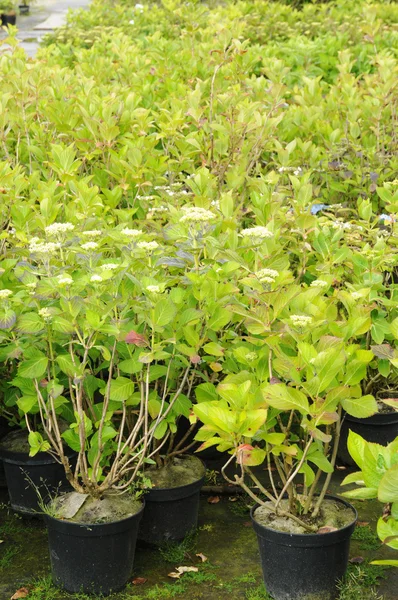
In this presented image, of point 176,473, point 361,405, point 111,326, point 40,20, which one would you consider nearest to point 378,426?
point 176,473

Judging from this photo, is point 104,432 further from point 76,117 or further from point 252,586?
point 76,117

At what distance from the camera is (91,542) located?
3.12 m

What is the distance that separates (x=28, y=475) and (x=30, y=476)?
0.01m

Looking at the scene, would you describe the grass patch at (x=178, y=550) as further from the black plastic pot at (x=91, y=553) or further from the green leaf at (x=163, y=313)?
the green leaf at (x=163, y=313)

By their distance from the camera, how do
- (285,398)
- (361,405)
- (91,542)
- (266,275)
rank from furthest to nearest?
1. (91,542)
2. (266,275)
3. (361,405)
4. (285,398)

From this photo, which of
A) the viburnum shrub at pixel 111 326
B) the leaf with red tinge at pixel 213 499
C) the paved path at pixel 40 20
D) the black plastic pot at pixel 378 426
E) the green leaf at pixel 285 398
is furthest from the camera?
the paved path at pixel 40 20

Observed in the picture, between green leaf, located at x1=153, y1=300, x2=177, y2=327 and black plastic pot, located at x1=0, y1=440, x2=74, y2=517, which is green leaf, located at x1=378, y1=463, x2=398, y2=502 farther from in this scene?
black plastic pot, located at x1=0, y1=440, x2=74, y2=517

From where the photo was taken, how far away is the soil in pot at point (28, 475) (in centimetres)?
365

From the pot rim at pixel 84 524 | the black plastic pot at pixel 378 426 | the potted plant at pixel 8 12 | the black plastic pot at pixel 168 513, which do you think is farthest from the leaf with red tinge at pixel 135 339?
the potted plant at pixel 8 12

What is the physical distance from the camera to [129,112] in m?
4.87

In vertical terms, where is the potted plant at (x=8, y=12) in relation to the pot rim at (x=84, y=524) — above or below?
above

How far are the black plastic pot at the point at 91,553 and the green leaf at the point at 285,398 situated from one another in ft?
2.76

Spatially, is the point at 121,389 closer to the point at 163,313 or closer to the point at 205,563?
the point at 163,313

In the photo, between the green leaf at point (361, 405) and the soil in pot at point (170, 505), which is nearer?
the green leaf at point (361, 405)
